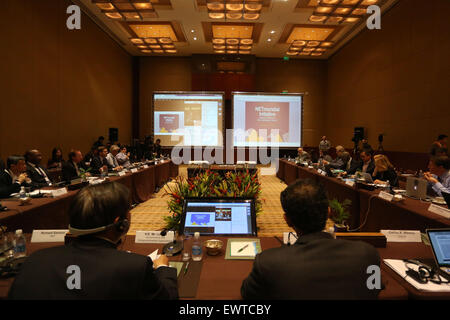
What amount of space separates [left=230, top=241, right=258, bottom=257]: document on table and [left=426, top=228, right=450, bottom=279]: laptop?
35.1 inches

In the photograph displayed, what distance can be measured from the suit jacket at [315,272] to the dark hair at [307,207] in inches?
4.7

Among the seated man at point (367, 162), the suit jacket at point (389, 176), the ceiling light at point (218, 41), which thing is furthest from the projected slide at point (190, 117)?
the suit jacket at point (389, 176)

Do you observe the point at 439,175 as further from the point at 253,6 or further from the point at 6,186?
the point at 253,6

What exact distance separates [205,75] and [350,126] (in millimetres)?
6139

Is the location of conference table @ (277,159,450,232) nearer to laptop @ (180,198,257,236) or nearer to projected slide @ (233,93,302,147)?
laptop @ (180,198,257,236)

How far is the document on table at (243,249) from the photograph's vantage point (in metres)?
1.41

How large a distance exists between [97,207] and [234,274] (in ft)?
2.30

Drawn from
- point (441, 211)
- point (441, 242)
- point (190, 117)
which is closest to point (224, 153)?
point (190, 117)

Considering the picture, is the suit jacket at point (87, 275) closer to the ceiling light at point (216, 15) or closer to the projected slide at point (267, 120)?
the ceiling light at point (216, 15)

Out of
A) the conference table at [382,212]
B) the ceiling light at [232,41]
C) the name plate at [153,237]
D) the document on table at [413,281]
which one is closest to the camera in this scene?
the document on table at [413,281]

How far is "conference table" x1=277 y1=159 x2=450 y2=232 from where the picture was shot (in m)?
2.10

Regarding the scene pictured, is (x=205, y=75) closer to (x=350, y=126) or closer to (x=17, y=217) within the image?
(x=350, y=126)

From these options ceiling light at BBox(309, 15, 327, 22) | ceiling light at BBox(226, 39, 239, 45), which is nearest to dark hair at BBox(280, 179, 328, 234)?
ceiling light at BBox(309, 15, 327, 22)
